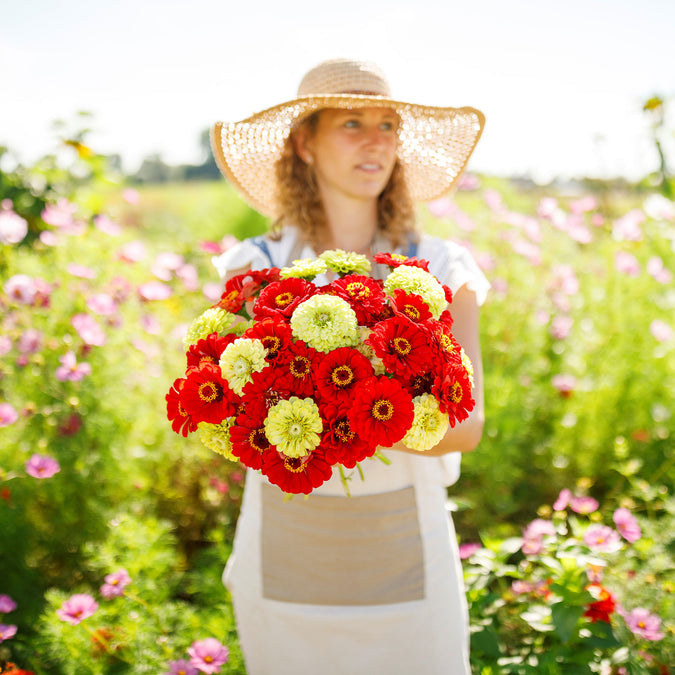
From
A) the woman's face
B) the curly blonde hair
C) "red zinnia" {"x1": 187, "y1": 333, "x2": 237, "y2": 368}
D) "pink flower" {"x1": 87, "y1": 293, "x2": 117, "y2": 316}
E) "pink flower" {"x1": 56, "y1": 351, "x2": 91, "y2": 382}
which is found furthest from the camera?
"pink flower" {"x1": 87, "y1": 293, "x2": 117, "y2": 316}

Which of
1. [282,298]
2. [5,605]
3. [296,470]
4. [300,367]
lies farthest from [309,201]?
[5,605]

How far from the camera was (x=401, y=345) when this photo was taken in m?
0.76

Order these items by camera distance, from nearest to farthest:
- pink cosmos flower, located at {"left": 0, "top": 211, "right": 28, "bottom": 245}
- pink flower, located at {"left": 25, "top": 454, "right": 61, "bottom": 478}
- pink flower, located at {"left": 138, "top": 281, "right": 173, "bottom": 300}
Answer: pink flower, located at {"left": 25, "top": 454, "right": 61, "bottom": 478}, pink cosmos flower, located at {"left": 0, "top": 211, "right": 28, "bottom": 245}, pink flower, located at {"left": 138, "top": 281, "right": 173, "bottom": 300}

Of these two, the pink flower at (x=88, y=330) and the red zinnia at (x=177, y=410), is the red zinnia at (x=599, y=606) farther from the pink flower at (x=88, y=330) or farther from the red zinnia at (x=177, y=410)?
the pink flower at (x=88, y=330)

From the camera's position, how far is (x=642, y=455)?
7.89 ft

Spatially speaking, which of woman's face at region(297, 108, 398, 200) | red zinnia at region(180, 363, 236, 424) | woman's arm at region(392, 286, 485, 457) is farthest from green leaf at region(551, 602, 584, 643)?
woman's face at region(297, 108, 398, 200)

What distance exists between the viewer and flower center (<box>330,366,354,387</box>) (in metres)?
0.75

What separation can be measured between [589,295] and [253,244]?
81.6 inches

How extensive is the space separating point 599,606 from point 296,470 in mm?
986

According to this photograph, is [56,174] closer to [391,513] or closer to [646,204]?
[391,513]

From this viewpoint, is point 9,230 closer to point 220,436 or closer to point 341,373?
point 220,436

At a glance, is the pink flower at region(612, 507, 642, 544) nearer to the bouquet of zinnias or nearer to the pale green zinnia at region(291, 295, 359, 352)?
the bouquet of zinnias

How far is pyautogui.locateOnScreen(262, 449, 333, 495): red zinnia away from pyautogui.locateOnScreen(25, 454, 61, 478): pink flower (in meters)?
1.29

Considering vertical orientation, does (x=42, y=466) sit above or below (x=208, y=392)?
below
